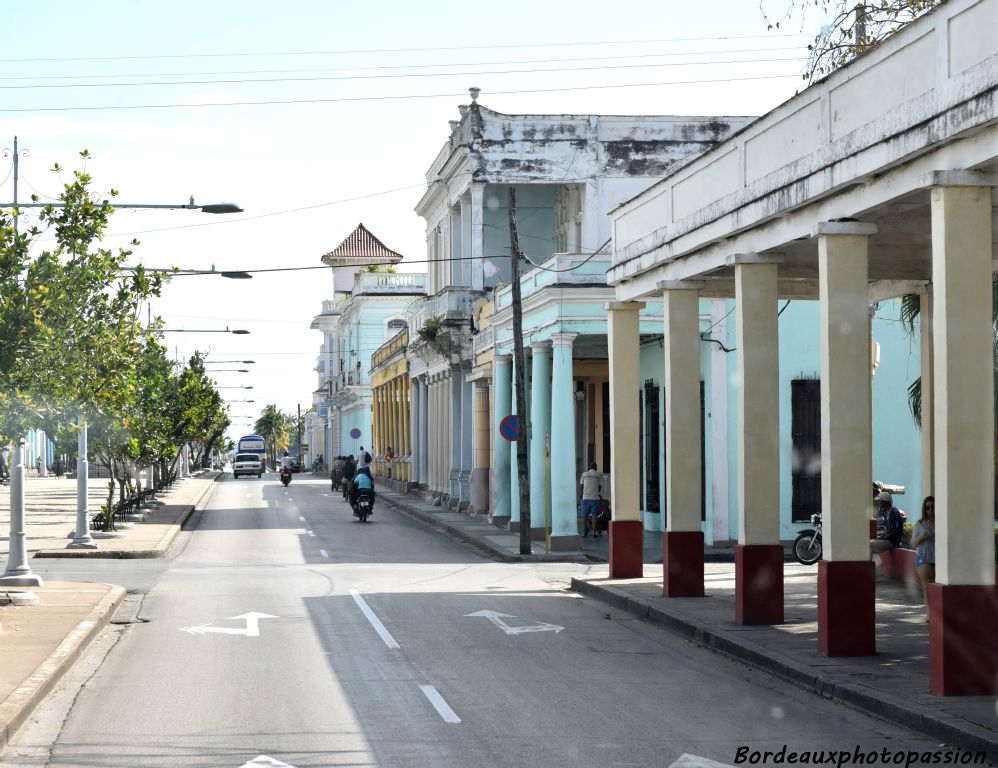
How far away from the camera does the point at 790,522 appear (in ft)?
97.7

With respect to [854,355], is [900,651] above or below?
below

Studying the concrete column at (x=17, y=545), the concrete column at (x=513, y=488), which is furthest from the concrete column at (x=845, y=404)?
the concrete column at (x=513, y=488)

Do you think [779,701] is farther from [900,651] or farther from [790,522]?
[790,522]


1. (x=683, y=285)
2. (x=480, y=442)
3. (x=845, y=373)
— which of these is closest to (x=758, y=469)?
(x=845, y=373)

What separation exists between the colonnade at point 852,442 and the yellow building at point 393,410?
36.2 m

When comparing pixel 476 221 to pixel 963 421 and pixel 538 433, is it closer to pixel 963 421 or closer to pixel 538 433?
pixel 538 433

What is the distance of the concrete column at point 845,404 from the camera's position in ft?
43.9

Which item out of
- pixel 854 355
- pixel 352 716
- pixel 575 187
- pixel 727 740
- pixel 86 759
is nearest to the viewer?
pixel 86 759

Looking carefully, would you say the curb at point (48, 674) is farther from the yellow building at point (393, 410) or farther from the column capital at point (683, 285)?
the yellow building at point (393, 410)

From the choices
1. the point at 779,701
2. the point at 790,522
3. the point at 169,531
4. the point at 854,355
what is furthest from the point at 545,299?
the point at 779,701

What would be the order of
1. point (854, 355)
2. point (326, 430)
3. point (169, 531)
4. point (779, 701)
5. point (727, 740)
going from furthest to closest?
point (326, 430) → point (169, 531) → point (854, 355) → point (779, 701) → point (727, 740)

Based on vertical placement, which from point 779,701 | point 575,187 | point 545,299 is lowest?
point 779,701

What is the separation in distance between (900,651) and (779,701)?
2.60 m

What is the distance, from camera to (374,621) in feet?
55.3
